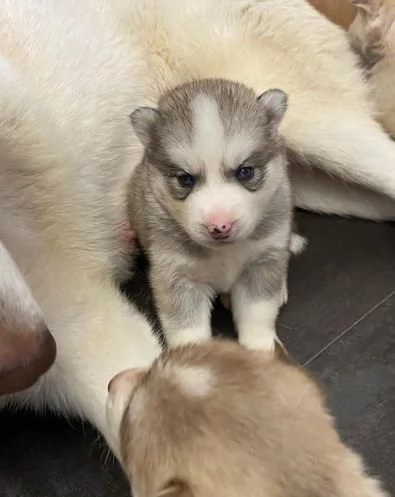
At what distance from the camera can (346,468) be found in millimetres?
1513

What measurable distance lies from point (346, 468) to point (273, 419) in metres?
0.11

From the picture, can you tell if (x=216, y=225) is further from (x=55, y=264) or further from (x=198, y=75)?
(x=198, y=75)

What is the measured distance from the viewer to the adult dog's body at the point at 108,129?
1.96 metres

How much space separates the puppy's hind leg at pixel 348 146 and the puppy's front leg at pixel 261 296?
275 mm

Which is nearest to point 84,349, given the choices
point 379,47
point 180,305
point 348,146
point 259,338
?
point 180,305

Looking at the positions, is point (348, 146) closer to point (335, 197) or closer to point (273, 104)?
point (335, 197)

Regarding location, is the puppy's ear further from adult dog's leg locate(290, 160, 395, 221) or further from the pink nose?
adult dog's leg locate(290, 160, 395, 221)

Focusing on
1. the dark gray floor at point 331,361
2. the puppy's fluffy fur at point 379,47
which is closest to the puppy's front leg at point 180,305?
the dark gray floor at point 331,361

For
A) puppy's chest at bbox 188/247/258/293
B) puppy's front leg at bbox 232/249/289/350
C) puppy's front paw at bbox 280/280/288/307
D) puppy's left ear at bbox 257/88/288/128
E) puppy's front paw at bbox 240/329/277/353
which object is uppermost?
puppy's left ear at bbox 257/88/288/128

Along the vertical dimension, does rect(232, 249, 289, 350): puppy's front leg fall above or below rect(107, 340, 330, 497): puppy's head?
below

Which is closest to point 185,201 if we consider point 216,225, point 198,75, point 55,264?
point 216,225

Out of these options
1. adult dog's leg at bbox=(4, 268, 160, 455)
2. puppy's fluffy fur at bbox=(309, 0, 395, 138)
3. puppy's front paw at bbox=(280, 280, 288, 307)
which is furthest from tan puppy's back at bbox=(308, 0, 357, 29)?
adult dog's leg at bbox=(4, 268, 160, 455)

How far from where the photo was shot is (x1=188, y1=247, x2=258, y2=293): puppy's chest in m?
2.00

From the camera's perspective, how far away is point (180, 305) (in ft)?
6.66
